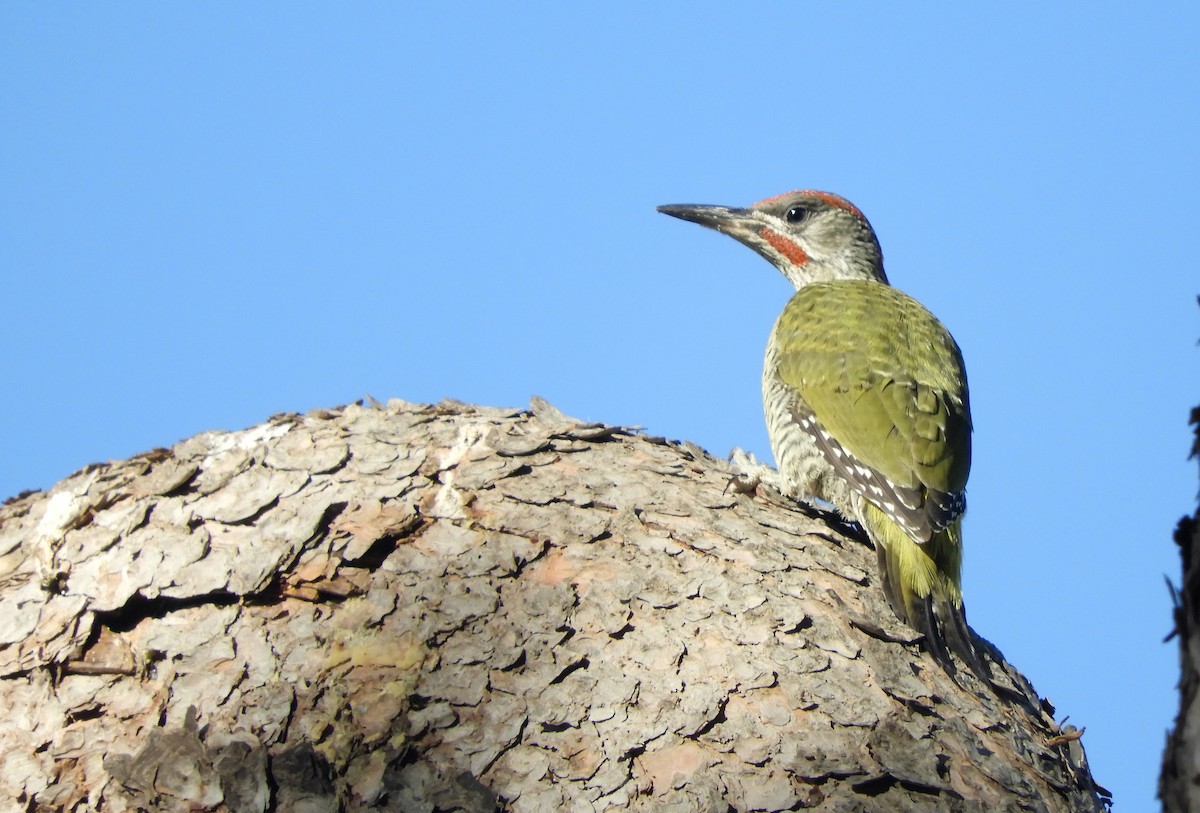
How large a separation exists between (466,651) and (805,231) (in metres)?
3.84

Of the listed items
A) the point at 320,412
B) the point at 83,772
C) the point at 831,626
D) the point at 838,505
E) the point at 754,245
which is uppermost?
the point at 754,245

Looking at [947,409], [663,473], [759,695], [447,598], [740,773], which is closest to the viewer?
[740,773]

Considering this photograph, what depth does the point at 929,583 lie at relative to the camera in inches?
126

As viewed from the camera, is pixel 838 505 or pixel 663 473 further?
pixel 838 505

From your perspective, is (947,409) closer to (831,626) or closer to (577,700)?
(831,626)

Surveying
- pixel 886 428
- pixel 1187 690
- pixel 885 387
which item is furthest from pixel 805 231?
pixel 1187 690

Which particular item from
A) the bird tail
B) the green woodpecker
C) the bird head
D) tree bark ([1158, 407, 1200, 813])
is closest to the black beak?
the bird head

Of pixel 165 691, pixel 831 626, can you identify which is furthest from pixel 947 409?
pixel 165 691

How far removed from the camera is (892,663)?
275cm

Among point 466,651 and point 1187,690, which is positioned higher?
point 466,651

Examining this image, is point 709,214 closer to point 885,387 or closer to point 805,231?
point 805,231

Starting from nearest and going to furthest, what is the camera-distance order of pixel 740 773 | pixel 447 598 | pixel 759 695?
1. pixel 740 773
2. pixel 759 695
3. pixel 447 598

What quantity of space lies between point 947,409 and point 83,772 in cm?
289

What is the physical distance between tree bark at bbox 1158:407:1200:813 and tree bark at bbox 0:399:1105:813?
3.26 feet
